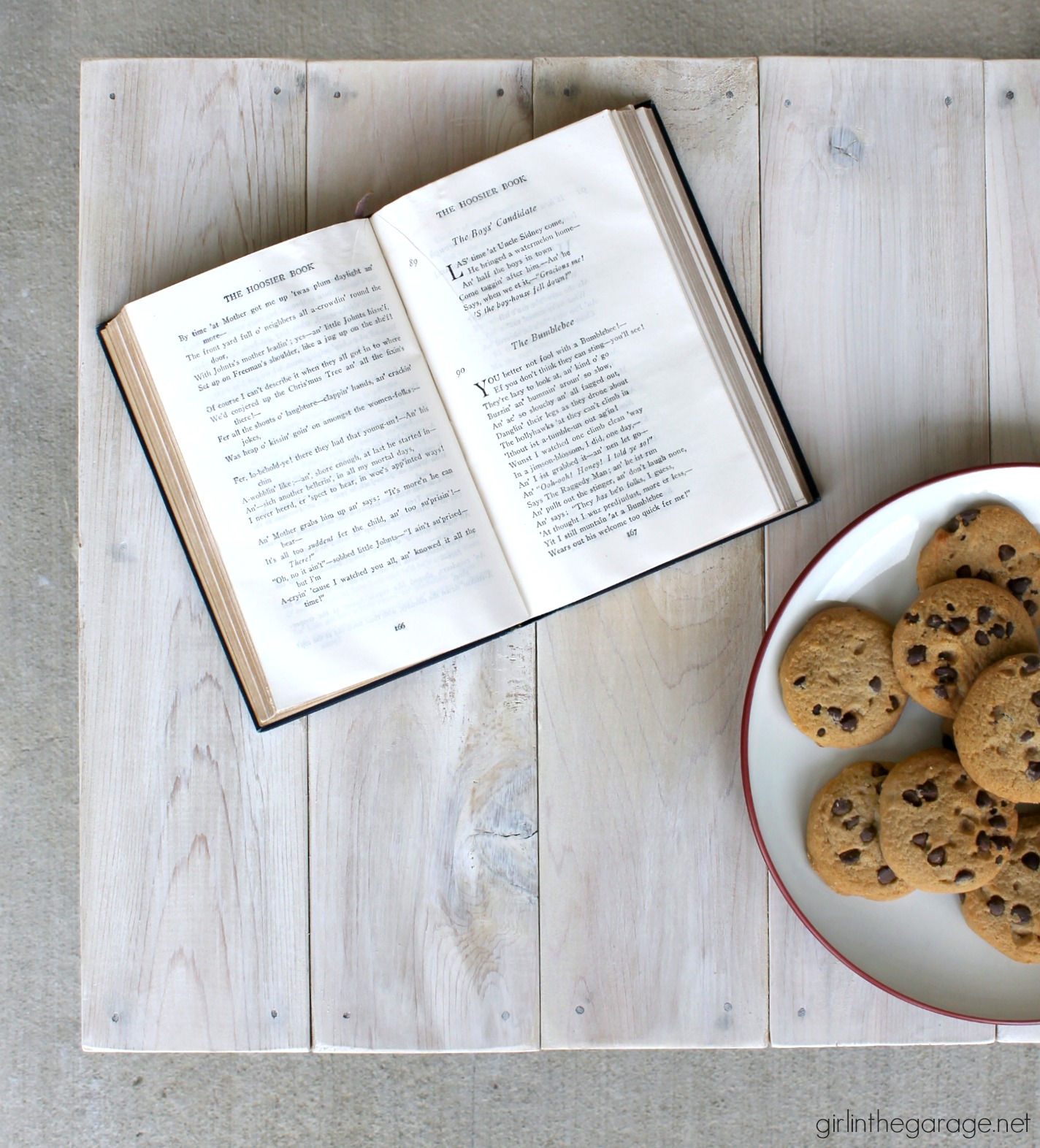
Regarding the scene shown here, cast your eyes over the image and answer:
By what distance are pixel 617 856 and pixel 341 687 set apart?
26cm

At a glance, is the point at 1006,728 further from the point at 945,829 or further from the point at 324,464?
the point at 324,464

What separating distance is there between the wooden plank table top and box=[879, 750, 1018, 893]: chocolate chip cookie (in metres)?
0.12

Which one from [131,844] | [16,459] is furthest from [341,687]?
[16,459]

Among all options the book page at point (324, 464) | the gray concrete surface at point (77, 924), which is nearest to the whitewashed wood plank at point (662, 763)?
the book page at point (324, 464)

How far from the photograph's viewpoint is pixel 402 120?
707 mm

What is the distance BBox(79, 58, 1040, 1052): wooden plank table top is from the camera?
702mm

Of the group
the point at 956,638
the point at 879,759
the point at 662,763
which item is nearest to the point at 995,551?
the point at 956,638

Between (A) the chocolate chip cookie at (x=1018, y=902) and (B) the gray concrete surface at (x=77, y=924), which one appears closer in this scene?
(A) the chocolate chip cookie at (x=1018, y=902)

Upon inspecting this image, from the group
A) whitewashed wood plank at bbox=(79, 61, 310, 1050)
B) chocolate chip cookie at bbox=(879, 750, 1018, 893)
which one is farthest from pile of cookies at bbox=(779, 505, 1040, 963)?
whitewashed wood plank at bbox=(79, 61, 310, 1050)

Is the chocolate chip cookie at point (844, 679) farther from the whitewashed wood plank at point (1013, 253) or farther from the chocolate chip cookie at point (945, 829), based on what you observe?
the whitewashed wood plank at point (1013, 253)

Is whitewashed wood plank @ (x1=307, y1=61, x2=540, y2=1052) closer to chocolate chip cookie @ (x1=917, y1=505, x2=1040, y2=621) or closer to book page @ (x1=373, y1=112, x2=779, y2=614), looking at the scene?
book page @ (x1=373, y1=112, x2=779, y2=614)

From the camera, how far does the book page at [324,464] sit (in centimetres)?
66

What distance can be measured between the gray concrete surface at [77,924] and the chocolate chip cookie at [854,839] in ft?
1.59

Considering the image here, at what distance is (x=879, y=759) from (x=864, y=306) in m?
0.36
